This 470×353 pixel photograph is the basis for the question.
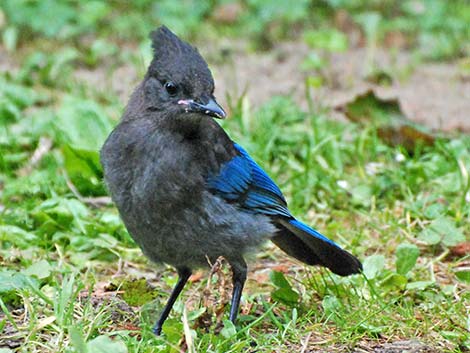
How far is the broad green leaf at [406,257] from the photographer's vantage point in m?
5.23

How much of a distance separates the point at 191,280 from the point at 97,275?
0.49m

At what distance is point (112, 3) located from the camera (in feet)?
32.0

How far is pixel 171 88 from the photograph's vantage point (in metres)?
4.62

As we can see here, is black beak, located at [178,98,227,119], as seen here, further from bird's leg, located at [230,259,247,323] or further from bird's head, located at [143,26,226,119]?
bird's leg, located at [230,259,247,323]

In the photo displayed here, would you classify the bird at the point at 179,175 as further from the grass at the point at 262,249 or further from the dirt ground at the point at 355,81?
the dirt ground at the point at 355,81

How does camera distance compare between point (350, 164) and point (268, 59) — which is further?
point (268, 59)

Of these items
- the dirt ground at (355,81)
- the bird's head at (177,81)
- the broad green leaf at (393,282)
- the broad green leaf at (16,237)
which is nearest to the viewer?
the bird's head at (177,81)

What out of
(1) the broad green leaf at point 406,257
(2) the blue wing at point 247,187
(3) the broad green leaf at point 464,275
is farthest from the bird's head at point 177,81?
(3) the broad green leaf at point 464,275

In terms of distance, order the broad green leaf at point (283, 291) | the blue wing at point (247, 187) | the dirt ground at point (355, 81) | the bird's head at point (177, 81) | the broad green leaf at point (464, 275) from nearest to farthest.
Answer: the bird's head at point (177, 81) → the blue wing at point (247, 187) → the broad green leaf at point (283, 291) → the broad green leaf at point (464, 275) → the dirt ground at point (355, 81)

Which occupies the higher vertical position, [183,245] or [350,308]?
[183,245]

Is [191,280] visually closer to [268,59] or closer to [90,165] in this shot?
[90,165]

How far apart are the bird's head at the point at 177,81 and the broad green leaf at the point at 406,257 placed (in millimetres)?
1338

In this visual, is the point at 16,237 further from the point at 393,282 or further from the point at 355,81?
the point at 355,81

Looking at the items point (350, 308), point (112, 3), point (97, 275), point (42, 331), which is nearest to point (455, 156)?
point (350, 308)
